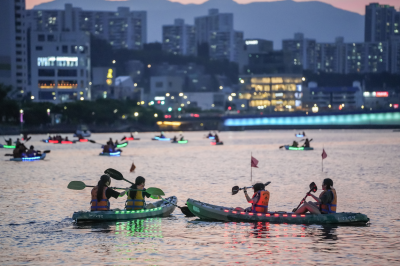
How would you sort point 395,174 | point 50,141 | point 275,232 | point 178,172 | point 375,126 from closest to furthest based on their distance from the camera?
1. point 275,232
2. point 395,174
3. point 178,172
4. point 50,141
5. point 375,126

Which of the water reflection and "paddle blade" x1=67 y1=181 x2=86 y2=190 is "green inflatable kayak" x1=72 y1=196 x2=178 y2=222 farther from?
"paddle blade" x1=67 y1=181 x2=86 y2=190

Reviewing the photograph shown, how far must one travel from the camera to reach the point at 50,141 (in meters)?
110

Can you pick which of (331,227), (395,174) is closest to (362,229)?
(331,227)

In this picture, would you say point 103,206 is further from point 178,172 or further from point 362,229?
point 178,172

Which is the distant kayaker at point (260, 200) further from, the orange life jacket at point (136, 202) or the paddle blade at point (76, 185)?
the paddle blade at point (76, 185)

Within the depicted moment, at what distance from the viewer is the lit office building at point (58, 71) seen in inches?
7520

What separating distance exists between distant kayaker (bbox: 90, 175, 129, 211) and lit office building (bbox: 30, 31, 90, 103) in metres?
166

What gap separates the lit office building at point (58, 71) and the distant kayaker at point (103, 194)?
16593 cm

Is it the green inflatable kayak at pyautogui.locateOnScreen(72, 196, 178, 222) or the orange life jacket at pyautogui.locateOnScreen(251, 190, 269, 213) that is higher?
the orange life jacket at pyautogui.locateOnScreen(251, 190, 269, 213)

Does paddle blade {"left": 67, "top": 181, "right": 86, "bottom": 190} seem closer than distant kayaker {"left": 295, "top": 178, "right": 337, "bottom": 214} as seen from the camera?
No

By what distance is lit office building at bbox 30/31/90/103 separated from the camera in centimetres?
19100

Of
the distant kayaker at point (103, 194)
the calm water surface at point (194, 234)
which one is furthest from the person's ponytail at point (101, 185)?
the calm water surface at point (194, 234)

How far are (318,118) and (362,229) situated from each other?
535 feet

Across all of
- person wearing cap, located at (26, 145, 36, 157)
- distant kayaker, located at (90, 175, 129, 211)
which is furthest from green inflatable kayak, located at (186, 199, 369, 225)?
person wearing cap, located at (26, 145, 36, 157)
